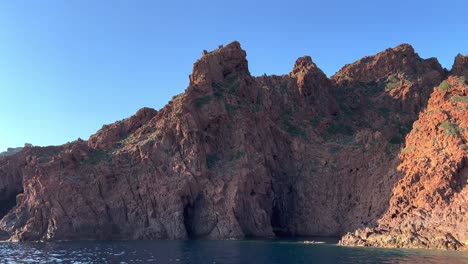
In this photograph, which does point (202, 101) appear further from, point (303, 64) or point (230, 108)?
point (303, 64)

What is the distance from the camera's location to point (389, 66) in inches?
7170

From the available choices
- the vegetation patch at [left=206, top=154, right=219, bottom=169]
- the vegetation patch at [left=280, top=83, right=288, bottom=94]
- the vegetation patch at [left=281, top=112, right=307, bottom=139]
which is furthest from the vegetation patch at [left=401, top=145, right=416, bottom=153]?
the vegetation patch at [left=280, top=83, right=288, bottom=94]

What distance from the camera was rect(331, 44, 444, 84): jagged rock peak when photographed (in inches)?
6983

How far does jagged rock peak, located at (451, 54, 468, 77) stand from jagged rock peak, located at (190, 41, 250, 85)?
78.0 metres

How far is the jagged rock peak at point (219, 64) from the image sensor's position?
474ft

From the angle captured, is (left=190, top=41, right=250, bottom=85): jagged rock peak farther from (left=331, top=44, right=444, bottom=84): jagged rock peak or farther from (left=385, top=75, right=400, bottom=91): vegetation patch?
(left=385, top=75, right=400, bottom=91): vegetation patch

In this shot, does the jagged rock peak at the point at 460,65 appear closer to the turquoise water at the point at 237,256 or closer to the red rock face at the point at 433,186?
the red rock face at the point at 433,186

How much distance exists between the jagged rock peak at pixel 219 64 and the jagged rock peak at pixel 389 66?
156 ft

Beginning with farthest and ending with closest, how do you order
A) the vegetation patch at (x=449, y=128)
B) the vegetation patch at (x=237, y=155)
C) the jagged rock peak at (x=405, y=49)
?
1. the jagged rock peak at (x=405, y=49)
2. the vegetation patch at (x=237, y=155)
3. the vegetation patch at (x=449, y=128)

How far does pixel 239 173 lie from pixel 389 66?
9189 cm

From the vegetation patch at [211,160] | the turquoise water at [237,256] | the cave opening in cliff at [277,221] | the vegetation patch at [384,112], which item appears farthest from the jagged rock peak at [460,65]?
the turquoise water at [237,256]

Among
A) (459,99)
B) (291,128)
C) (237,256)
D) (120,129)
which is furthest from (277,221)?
(237,256)

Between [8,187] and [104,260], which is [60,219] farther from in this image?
[104,260]

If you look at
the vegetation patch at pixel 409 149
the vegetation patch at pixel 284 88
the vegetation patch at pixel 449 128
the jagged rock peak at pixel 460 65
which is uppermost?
the jagged rock peak at pixel 460 65
